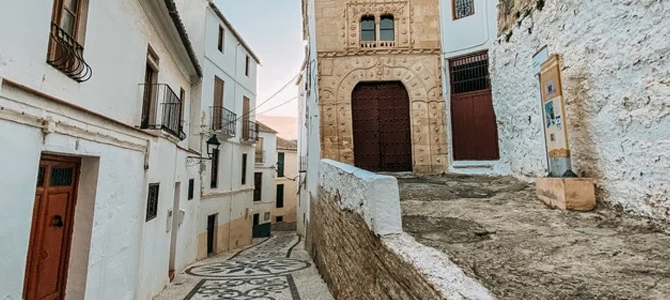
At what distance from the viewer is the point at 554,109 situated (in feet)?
13.3

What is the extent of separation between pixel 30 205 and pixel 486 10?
334 inches

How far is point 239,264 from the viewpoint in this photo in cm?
885

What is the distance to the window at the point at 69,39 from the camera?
3.21 meters

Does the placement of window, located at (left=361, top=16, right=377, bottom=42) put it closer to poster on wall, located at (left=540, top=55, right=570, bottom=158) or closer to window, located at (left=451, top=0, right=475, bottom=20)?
window, located at (left=451, top=0, right=475, bottom=20)

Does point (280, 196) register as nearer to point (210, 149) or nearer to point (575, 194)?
point (210, 149)

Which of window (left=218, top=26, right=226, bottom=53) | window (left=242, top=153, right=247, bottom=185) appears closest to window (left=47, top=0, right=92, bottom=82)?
window (left=218, top=26, right=226, bottom=53)

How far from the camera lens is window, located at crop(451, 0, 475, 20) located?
25.4 feet

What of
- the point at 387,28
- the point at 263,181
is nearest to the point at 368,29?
the point at 387,28

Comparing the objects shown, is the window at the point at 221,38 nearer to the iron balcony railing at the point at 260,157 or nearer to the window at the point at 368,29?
the window at the point at 368,29

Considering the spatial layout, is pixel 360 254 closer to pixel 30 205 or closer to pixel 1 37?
pixel 30 205

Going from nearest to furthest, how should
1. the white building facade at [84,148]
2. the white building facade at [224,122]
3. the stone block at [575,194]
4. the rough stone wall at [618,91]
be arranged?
the white building facade at [84,148]
the rough stone wall at [618,91]
the stone block at [575,194]
the white building facade at [224,122]

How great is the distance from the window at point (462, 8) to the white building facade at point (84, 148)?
6.43 meters

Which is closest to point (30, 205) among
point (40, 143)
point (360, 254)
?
point (40, 143)

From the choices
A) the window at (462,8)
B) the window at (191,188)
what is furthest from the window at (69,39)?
the window at (462,8)
